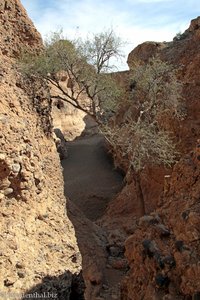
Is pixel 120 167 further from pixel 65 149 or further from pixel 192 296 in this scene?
pixel 192 296

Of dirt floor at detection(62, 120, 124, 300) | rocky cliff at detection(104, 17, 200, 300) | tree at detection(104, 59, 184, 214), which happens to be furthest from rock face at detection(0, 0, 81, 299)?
tree at detection(104, 59, 184, 214)

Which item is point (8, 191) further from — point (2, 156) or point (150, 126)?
point (150, 126)

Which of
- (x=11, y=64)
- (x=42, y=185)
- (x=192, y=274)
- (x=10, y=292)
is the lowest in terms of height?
(x=10, y=292)

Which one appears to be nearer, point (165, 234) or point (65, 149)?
point (165, 234)

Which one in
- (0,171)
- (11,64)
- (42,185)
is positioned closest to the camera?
(0,171)

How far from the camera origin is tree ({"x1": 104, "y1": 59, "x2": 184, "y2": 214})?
11.7 metres

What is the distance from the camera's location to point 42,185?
7383 mm

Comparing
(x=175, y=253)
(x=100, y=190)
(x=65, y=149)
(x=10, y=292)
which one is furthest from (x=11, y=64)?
(x=65, y=149)

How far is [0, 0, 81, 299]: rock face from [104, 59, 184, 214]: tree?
3613 millimetres

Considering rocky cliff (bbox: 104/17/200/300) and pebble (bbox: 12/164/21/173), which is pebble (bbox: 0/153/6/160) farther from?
rocky cliff (bbox: 104/17/200/300)

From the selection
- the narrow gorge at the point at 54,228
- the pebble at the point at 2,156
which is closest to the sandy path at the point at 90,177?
the narrow gorge at the point at 54,228

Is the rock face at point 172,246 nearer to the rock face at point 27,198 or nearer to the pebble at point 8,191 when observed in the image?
the rock face at point 27,198

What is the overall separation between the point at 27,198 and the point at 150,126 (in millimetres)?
6031

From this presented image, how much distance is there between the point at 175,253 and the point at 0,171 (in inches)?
120
